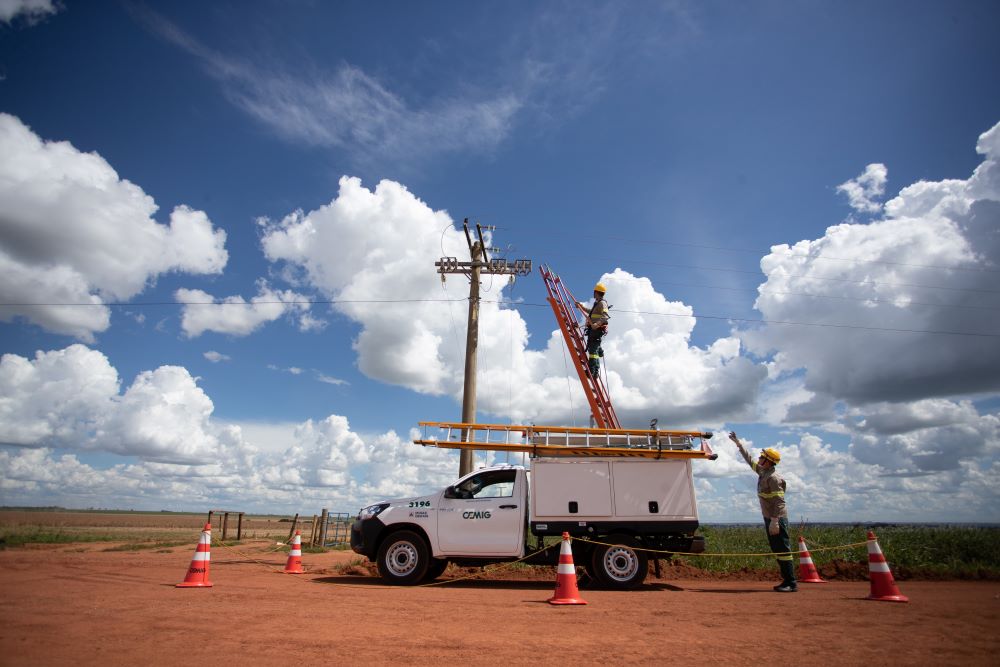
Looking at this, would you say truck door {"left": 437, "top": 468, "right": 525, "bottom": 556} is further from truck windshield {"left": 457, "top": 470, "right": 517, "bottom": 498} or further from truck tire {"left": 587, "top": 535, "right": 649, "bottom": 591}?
truck tire {"left": 587, "top": 535, "right": 649, "bottom": 591}

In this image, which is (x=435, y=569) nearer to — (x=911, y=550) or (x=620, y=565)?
(x=620, y=565)

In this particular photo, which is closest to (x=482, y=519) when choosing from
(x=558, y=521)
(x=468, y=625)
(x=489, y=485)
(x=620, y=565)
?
(x=489, y=485)

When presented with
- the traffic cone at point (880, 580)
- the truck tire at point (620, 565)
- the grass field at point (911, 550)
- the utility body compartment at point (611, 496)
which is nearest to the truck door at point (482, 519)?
the utility body compartment at point (611, 496)

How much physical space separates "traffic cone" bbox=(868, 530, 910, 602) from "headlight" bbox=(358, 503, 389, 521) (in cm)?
756

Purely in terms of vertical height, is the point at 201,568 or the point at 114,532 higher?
the point at 201,568

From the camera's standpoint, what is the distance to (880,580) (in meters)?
7.57

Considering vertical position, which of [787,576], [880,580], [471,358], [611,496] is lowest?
[787,576]

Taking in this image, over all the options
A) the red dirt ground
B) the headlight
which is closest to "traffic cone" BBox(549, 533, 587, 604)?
the red dirt ground

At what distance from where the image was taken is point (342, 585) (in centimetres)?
896

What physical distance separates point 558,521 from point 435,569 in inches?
102

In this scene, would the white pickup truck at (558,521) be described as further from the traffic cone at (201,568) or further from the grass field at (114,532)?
the grass field at (114,532)

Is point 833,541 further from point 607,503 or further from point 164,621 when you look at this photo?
point 164,621

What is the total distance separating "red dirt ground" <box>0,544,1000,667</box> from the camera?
4363mm

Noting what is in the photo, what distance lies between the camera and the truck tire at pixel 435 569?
9.54 m
